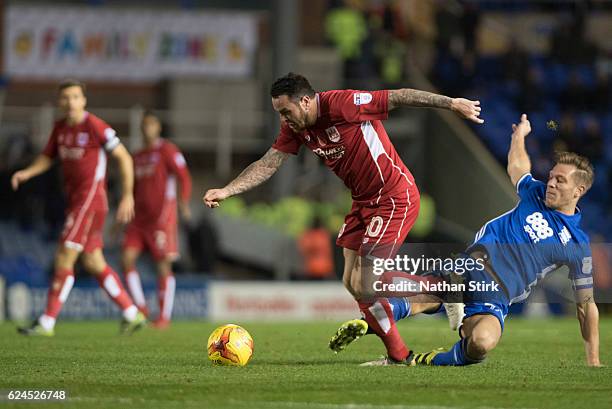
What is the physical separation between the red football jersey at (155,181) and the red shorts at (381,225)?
676 cm

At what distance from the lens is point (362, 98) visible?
888 cm

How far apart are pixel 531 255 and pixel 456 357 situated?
86 cm

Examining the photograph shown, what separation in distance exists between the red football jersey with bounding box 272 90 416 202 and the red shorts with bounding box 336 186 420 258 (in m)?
0.06

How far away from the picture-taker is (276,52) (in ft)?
72.9

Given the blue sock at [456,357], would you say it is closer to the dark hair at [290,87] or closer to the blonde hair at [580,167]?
the blonde hair at [580,167]

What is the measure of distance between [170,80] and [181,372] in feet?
57.1

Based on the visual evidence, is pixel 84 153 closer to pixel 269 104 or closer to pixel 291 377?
pixel 291 377

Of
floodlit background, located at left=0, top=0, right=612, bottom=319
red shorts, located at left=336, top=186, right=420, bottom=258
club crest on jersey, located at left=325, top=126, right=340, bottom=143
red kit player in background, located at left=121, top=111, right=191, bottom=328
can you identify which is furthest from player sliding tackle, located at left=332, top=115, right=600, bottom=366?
floodlit background, located at left=0, top=0, right=612, bottom=319

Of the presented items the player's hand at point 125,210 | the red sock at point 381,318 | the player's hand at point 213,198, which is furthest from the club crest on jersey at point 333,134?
the player's hand at point 125,210

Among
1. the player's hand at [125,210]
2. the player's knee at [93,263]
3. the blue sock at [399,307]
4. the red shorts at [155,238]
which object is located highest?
the blue sock at [399,307]

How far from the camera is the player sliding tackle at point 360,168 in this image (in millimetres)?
8781

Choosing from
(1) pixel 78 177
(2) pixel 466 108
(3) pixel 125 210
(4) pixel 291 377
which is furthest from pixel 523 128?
(1) pixel 78 177

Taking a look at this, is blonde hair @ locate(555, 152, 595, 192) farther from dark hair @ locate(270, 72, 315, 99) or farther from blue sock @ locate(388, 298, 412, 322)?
dark hair @ locate(270, 72, 315, 99)

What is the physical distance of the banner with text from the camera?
991 inches
